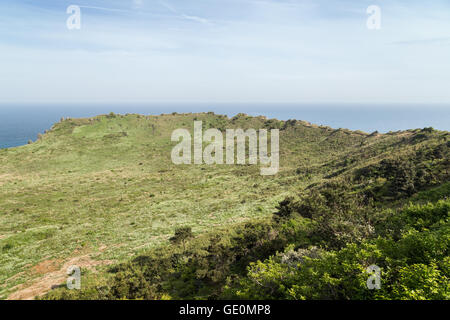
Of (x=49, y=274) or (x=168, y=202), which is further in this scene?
(x=168, y=202)

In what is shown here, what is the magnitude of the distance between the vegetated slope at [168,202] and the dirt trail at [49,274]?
325 millimetres

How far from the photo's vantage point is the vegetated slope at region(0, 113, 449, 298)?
48.2 ft

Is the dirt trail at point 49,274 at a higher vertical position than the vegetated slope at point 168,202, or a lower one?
lower

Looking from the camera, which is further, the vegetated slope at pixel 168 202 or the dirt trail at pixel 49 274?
the dirt trail at pixel 49 274

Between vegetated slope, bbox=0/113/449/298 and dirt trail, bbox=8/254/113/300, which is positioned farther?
dirt trail, bbox=8/254/113/300

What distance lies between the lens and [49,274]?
18.2 meters

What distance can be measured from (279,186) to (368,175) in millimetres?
15244

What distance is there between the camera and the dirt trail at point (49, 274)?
15.6 m

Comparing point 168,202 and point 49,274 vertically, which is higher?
point 168,202

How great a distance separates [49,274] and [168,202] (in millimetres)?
19569

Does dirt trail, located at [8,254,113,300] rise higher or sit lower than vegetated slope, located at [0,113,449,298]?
lower

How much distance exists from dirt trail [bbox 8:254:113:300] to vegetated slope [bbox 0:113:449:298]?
0.32 metres

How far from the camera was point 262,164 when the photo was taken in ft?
199
